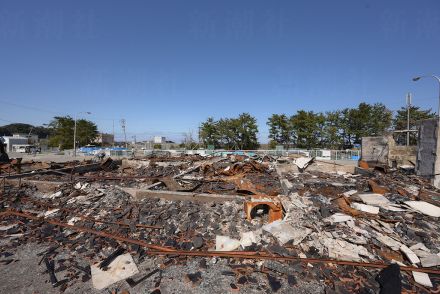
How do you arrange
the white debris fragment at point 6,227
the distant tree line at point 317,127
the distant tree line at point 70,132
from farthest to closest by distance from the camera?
the distant tree line at point 70,132
the distant tree line at point 317,127
the white debris fragment at point 6,227

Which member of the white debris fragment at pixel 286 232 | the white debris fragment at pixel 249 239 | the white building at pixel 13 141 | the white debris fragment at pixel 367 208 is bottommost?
the white debris fragment at pixel 249 239

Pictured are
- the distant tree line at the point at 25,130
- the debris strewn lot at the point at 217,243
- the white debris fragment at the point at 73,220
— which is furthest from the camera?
the distant tree line at the point at 25,130

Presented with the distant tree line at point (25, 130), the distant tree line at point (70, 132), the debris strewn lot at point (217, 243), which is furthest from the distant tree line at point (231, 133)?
the distant tree line at point (25, 130)

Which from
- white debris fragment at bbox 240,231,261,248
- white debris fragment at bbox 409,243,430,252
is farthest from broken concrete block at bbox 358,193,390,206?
white debris fragment at bbox 240,231,261,248

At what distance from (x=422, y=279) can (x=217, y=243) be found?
3471mm

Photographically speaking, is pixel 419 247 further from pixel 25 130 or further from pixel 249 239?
pixel 25 130

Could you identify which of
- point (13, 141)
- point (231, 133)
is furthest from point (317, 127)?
point (13, 141)

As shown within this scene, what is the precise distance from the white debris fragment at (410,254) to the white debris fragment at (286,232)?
1656mm

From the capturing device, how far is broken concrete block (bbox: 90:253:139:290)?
3.85 meters

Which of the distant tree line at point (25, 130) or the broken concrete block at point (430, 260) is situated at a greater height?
the distant tree line at point (25, 130)

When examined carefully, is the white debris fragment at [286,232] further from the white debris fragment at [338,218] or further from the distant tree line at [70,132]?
the distant tree line at [70,132]

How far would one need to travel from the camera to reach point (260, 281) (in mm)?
3807

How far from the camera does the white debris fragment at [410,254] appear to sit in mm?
4198

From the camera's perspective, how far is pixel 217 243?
4.87 m
